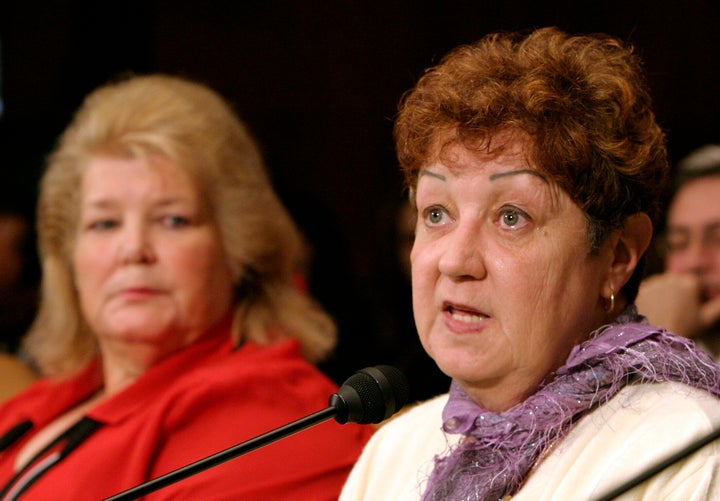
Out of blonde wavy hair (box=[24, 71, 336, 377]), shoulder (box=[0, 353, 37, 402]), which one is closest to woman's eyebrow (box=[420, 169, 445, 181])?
blonde wavy hair (box=[24, 71, 336, 377])

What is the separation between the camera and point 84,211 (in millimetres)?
2639

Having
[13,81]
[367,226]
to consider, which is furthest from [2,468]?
[13,81]

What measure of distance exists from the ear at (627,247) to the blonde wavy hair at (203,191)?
1.16 meters

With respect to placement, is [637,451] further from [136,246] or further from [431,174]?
[136,246]

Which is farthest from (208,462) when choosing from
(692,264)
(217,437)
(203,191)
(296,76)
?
(296,76)

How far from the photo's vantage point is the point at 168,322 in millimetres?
2533

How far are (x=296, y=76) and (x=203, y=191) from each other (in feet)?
6.26

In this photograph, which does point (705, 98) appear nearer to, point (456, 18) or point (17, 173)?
point (456, 18)

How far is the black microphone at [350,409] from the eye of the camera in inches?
55.8

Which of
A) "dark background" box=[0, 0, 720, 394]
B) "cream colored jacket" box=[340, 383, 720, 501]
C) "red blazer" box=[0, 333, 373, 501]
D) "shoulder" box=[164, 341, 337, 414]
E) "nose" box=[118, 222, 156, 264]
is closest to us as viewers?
"cream colored jacket" box=[340, 383, 720, 501]

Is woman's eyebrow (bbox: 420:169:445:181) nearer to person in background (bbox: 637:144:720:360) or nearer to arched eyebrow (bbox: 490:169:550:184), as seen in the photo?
arched eyebrow (bbox: 490:169:550:184)

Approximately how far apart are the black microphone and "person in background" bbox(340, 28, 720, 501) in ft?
0.34

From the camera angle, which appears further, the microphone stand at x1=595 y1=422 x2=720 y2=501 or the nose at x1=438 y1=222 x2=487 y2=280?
the nose at x1=438 y1=222 x2=487 y2=280

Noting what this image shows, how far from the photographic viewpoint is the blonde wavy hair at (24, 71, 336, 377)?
259cm
